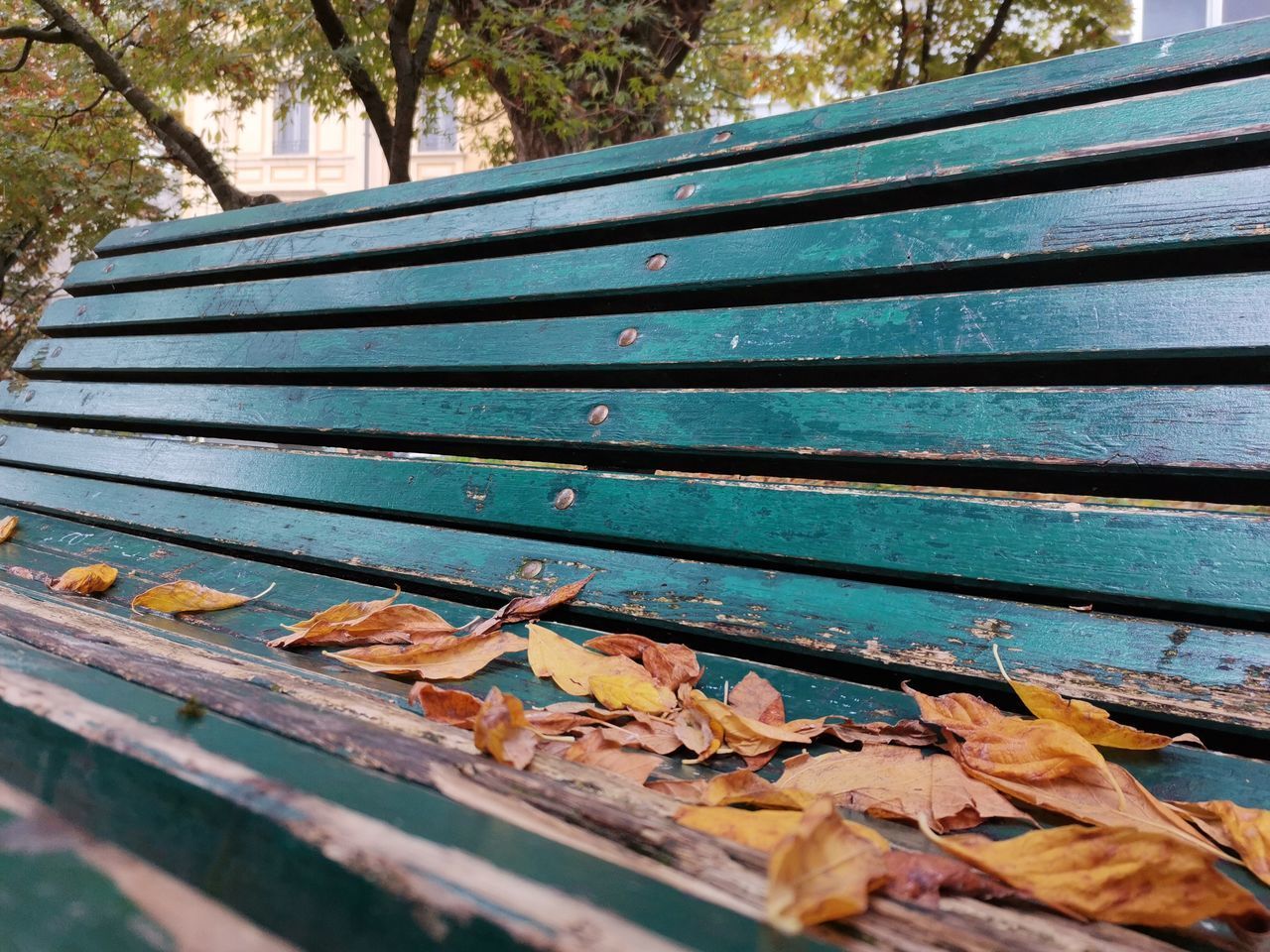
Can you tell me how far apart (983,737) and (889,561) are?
0.34m

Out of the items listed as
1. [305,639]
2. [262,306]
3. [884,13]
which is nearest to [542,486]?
[305,639]

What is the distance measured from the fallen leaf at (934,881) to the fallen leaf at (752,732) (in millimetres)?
390

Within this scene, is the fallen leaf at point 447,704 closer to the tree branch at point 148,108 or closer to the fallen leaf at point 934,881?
the fallen leaf at point 934,881

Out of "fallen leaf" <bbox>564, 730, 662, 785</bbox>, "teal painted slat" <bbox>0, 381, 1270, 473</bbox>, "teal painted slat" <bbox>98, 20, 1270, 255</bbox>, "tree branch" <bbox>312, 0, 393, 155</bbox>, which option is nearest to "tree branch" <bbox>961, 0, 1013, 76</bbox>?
"tree branch" <bbox>312, 0, 393, 155</bbox>

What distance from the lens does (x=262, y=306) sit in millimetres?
2314

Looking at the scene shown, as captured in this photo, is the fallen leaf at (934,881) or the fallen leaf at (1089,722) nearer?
the fallen leaf at (934,881)

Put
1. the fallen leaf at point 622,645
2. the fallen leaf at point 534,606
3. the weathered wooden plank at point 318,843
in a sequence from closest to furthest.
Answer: the weathered wooden plank at point 318,843
the fallen leaf at point 622,645
the fallen leaf at point 534,606

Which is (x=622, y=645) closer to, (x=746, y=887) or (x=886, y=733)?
(x=886, y=733)

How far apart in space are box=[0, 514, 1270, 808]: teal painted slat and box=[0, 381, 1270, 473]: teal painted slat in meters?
0.24

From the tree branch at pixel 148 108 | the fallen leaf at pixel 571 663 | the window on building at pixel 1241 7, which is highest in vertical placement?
the window on building at pixel 1241 7

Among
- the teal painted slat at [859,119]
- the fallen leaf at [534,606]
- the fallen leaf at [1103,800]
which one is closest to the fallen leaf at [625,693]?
the fallen leaf at [534,606]

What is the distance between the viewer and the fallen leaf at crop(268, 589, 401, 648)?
1.37 meters

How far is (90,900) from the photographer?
1.67 ft

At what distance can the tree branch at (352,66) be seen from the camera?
4441 millimetres
